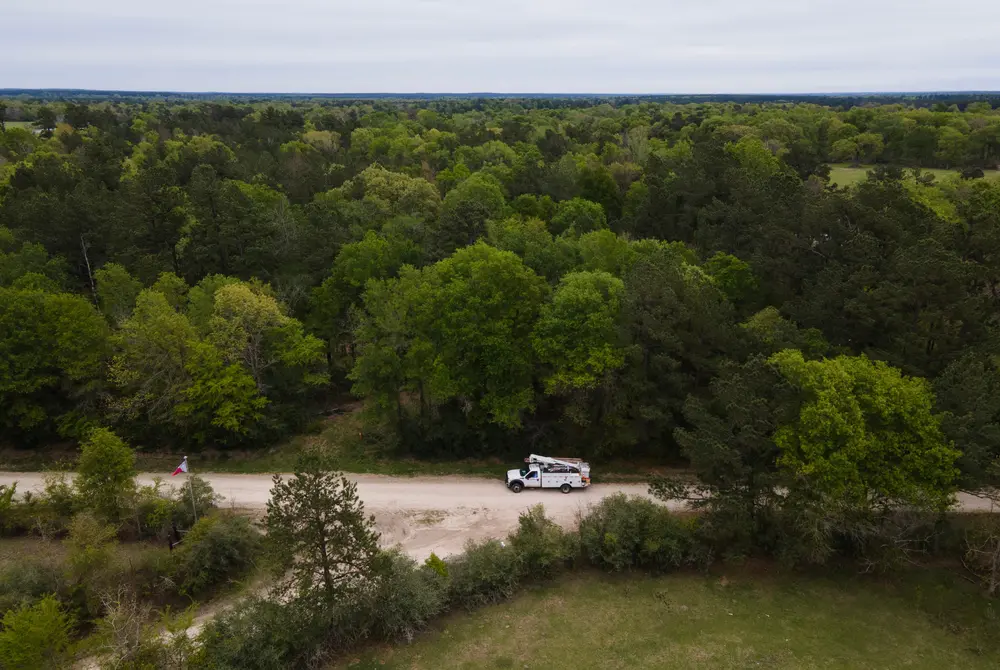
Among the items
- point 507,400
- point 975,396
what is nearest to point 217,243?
point 507,400

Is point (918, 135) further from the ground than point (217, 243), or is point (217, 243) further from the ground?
point (918, 135)

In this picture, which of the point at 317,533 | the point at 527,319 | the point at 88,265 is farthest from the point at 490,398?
the point at 88,265

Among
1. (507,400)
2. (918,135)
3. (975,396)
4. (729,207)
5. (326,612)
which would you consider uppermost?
(918,135)

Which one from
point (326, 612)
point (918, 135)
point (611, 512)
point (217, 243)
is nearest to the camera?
point (326, 612)

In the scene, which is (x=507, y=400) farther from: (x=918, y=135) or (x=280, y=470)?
(x=918, y=135)

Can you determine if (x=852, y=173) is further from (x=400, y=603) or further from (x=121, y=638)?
(x=121, y=638)

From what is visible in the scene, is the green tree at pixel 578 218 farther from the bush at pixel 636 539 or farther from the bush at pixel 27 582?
the bush at pixel 27 582
